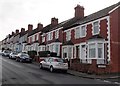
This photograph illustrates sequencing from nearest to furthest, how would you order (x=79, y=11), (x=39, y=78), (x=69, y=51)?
(x=39, y=78) < (x=69, y=51) < (x=79, y=11)

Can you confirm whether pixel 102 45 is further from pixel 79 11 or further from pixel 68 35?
pixel 79 11

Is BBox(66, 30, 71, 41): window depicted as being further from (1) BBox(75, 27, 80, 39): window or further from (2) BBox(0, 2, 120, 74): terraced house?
(1) BBox(75, 27, 80, 39): window

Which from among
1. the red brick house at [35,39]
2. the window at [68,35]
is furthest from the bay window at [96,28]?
the red brick house at [35,39]

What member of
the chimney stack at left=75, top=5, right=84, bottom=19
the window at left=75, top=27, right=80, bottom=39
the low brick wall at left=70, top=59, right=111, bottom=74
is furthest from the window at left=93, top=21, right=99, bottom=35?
the chimney stack at left=75, top=5, right=84, bottom=19

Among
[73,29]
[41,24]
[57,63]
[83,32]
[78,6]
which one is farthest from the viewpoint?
[41,24]

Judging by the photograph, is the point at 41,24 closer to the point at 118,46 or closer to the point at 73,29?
the point at 73,29

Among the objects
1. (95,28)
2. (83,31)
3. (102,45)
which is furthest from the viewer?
(83,31)

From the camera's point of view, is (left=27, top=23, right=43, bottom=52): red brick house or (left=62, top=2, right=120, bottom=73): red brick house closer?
→ (left=62, top=2, right=120, bottom=73): red brick house

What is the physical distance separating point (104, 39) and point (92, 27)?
3.47 m

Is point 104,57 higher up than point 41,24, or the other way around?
point 41,24

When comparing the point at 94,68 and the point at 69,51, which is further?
Answer: the point at 69,51

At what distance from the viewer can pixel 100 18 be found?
29.7 metres

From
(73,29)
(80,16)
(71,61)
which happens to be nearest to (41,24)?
(80,16)

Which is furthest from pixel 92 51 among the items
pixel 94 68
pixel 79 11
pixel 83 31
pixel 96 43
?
pixel 79 11
